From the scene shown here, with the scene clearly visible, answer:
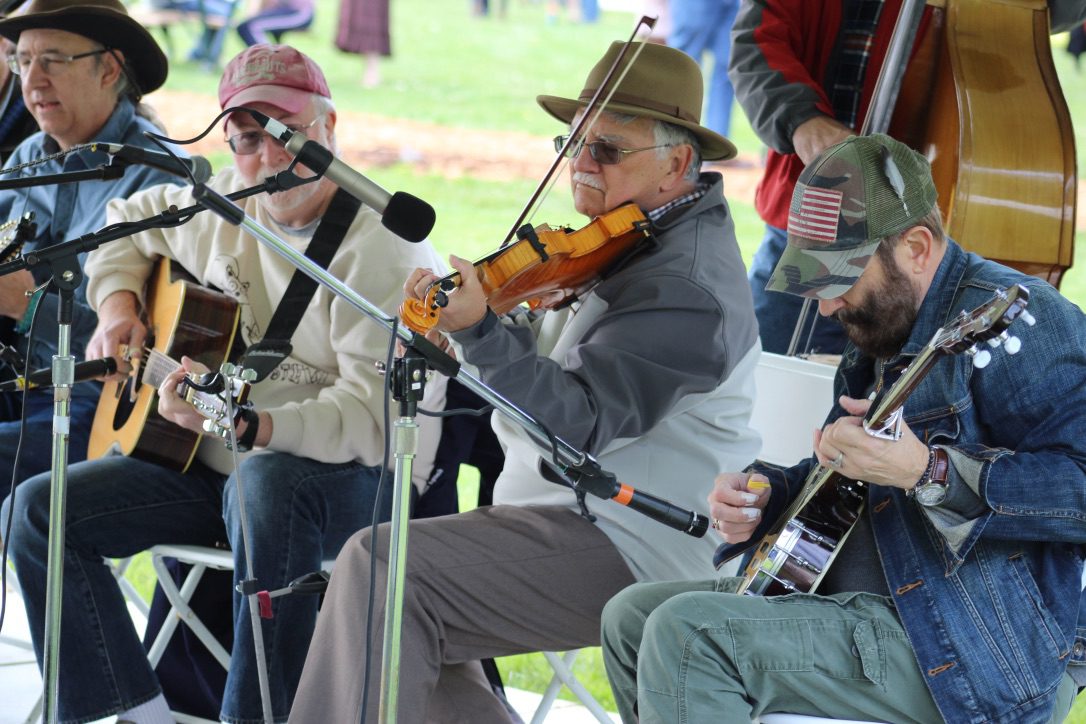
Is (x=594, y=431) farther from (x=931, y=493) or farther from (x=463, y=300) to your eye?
(x=931, y=493)

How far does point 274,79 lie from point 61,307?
3.28 ft

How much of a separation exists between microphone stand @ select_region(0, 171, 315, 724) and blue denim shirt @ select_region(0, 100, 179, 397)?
1.24 meters

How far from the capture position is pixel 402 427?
5.57ft

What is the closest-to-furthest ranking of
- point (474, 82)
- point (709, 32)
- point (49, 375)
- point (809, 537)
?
point (809, 537)
point (49, 375)
point (709, 32)
point (474, 82)

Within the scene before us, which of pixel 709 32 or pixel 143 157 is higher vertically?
pixel 143 157

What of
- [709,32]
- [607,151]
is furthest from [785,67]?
[709,32]

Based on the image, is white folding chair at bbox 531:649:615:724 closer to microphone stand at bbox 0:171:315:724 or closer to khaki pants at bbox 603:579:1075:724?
khaki pants at bbox 603:579:1075:724

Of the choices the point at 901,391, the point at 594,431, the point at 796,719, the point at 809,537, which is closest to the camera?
the point at 901,391

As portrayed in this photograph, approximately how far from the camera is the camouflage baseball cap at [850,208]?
6.23 ft

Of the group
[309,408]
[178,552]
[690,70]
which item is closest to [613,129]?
[690,70]

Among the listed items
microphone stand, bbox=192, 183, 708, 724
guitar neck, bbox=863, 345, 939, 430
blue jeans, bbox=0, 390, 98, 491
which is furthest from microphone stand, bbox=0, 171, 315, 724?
blue jeans, bbox=0, 390, 98, 491

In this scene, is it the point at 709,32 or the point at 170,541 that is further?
the point at 709,32

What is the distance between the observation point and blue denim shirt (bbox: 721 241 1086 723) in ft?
5.72

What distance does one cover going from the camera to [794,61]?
288cm
